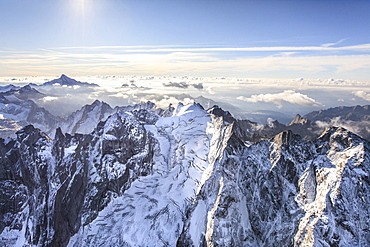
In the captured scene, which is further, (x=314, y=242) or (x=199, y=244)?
(x=199, y=244)

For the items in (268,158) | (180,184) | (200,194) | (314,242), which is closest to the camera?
(314,242)

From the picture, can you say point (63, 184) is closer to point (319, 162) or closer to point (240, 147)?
point (240, 147)

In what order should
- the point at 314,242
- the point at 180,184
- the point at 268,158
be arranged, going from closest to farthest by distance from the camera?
the point at 314,242
the point at 268,158
the point at 180,184

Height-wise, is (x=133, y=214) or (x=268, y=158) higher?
(x=268, y=158)

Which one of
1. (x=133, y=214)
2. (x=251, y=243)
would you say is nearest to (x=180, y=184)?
(x=133, y=214)

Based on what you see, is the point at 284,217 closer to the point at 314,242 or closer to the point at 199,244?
the point at 314,242

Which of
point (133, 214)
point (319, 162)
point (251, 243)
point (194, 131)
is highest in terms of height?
point (319, 162)
